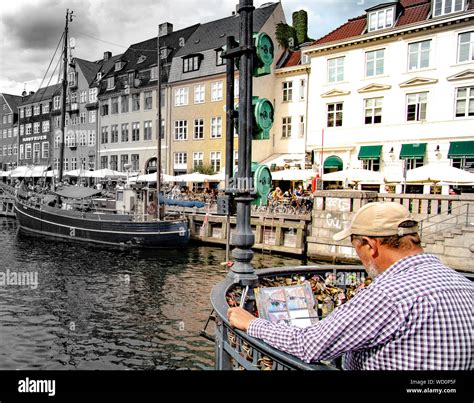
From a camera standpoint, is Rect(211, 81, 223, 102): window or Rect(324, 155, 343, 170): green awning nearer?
Rect(324, 155, 343, 170): green awning

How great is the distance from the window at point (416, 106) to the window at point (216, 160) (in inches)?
619

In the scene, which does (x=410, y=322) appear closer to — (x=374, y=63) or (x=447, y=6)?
(x=447, y=6)

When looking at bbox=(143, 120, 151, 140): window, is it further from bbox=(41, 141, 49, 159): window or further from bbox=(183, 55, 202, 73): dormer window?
bbox=(41, 141, 49, 159): window

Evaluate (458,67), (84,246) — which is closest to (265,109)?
(84,246)

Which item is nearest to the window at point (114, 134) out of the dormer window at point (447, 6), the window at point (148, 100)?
the window at point (148, 100)

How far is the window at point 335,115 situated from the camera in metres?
28.8

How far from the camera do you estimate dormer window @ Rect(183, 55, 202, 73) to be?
38562 mm

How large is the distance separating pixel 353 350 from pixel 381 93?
27.0 metres

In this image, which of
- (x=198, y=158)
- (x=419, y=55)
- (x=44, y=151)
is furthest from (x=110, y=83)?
(x=419, y=55)

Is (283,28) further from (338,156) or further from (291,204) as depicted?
(291,204)

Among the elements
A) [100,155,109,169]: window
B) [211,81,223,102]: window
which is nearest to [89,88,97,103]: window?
[100,155,109,169]: window

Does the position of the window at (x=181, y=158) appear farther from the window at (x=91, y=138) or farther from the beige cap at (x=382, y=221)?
the beige cap at (x=382, y=221)

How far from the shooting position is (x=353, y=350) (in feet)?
6.47

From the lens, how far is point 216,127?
37188 mm
